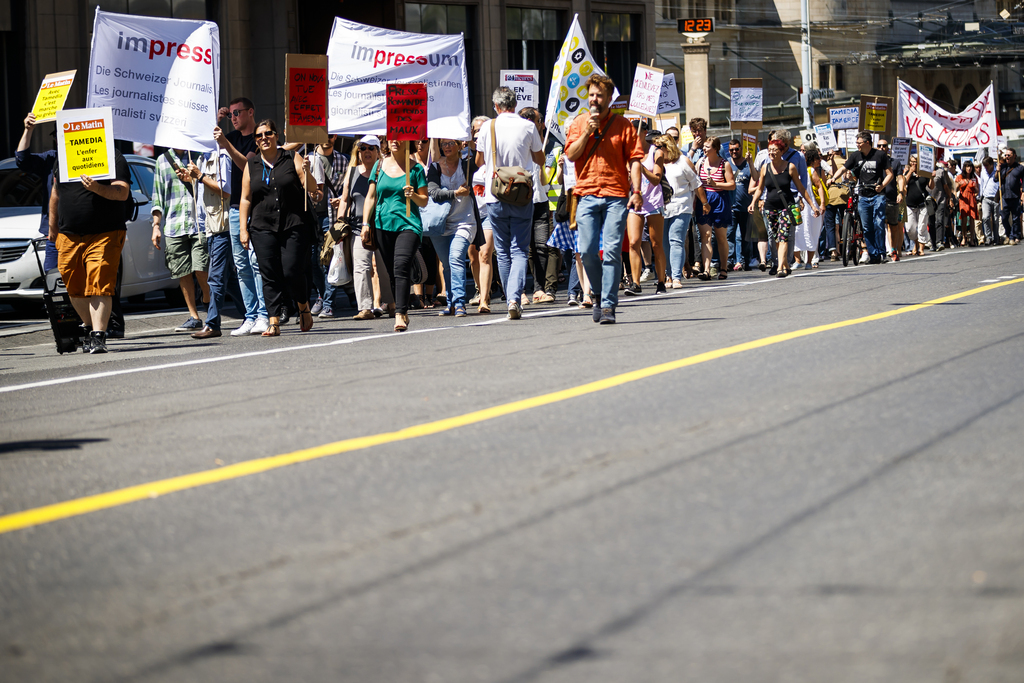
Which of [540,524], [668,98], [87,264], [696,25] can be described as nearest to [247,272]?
[87,264]

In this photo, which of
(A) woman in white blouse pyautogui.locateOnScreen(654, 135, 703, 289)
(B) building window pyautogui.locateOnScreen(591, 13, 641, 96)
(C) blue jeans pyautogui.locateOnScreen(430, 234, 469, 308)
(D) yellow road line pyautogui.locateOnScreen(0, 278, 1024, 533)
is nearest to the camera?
(D) yellow road line pyautogui.locateOnScreen(0, 278, 1024, 533)

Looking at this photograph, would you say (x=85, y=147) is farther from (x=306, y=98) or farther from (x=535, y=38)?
(x=535, y=38)

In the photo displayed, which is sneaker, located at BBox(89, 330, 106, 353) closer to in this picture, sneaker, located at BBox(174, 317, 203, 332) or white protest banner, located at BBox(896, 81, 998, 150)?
sneaker, located at BBox(174, 317, 203, 332)

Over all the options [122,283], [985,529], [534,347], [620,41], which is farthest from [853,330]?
[620,41]

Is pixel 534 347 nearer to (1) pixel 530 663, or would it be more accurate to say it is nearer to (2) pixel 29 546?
(2) pixel 29 546

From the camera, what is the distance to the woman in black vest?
39.1ft

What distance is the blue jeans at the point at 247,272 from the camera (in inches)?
487

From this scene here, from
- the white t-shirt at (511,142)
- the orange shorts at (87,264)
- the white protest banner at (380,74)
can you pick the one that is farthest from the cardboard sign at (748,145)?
the orange shorts at (87,264)

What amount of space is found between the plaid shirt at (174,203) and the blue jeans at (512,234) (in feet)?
8.69

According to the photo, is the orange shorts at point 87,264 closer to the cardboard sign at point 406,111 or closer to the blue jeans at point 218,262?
the blue jeans at point 218,262

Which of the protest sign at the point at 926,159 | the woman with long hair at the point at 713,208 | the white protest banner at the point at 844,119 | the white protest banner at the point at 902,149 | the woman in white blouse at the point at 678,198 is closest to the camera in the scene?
the woman in white blouse at the point at 678,198

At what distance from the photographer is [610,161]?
11.6m

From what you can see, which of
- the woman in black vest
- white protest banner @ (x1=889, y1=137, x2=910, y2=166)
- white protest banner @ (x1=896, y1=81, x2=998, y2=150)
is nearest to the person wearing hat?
the woman in black vest

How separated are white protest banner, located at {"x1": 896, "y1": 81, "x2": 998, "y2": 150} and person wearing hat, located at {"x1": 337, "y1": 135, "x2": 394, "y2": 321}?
15.3 meters
